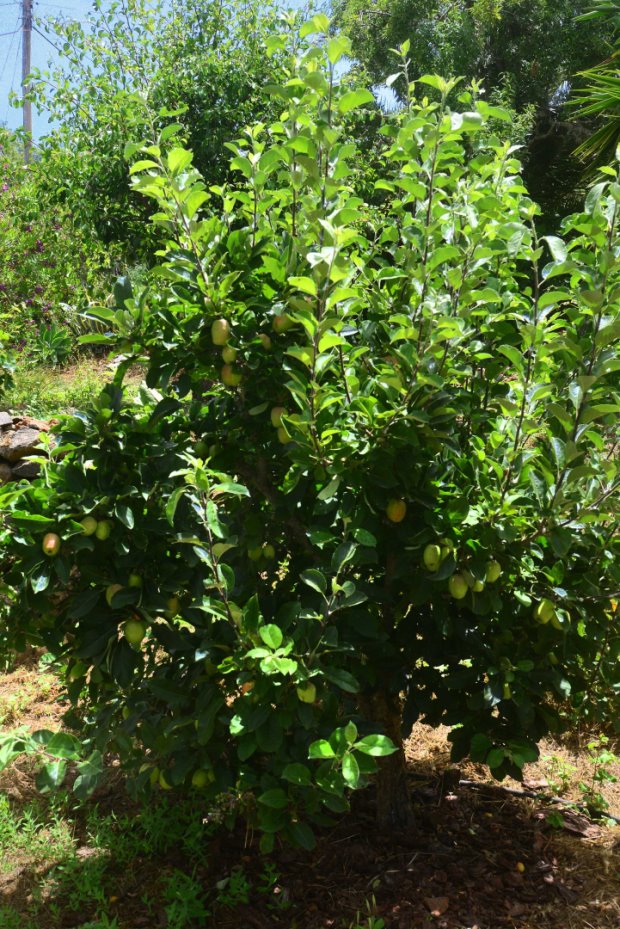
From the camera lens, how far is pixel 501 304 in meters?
2.05

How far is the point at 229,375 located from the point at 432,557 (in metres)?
0.58

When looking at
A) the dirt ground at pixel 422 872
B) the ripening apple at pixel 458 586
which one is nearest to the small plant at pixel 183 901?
the dirt ground at pixel 422 872

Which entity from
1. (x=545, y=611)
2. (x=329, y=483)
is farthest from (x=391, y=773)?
(x=329, y=483)

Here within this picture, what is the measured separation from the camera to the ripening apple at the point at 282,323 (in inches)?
68.2

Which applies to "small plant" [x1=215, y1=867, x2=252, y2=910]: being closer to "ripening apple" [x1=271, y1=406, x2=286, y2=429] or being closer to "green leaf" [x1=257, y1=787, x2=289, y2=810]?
"green leaf" [x1=257, y1=787, x2=289, y2=810]

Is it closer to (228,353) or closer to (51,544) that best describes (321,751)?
Answer: (51,544)

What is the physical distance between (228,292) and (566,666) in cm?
128

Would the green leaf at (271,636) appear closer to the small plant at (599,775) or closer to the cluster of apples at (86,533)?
the cluster of apples at (86,533)

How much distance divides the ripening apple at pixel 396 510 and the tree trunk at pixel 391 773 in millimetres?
644

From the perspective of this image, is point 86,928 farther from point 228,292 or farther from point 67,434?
point 228,292

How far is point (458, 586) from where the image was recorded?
5.65 feet

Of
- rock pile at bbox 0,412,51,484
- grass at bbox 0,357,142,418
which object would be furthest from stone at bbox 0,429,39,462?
grass at bbox 0,357,142,418

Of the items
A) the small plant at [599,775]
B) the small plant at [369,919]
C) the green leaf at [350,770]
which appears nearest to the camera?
the green leaf at [350,770]

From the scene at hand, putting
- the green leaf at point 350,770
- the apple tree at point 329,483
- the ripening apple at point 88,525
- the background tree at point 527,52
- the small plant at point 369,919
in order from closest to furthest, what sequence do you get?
the green leaf at point 350,770 < the apple tree at point 329,483 < the ripening apple at point 88,525 < the small plant at point 369,919 < the background tree at point 527,52
